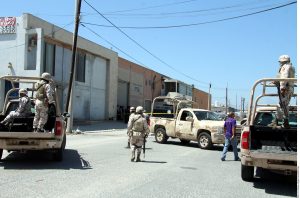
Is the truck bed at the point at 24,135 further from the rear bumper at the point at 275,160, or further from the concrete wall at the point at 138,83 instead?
the concrete wall at the point at 138,83

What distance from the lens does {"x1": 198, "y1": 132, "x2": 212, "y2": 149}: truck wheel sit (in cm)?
1827

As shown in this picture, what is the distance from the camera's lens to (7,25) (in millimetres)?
31844

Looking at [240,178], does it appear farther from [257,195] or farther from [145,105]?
[145,105]

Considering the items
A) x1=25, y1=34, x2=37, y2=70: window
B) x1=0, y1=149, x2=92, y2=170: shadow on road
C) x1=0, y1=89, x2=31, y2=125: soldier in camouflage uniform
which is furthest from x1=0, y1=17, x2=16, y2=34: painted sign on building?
x1=0, y1=89, x2=31, y2=125: soldier in camouflage uniform

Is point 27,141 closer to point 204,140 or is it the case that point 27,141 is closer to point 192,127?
point 204,140

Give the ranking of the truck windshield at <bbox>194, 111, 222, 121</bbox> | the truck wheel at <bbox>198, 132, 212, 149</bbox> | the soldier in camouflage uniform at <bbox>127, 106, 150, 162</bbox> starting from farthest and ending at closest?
the truck windshield at <bbox>194, 111, 222, 121</bbox>
the truck wheel at <bbox>198, 132, 212, 149</bbox>
the soldier in camouflage uniform at <bbox>127, 106, 150, 162</bbox>

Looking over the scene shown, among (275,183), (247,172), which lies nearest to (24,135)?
(247,172)

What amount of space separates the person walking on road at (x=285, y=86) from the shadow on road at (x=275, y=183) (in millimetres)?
1273

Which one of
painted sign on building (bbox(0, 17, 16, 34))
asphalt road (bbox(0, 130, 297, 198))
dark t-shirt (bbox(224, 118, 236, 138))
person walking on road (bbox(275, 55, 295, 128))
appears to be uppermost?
painted sign on building (bbox(0, 17, 16, 34))

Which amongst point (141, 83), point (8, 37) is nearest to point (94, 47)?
point (8, 37)

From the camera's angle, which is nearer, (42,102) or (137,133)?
(42,102)

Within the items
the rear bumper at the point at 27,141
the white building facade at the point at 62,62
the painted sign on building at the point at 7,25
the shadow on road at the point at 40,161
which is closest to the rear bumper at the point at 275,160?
the shadow on road at the point at 40,161

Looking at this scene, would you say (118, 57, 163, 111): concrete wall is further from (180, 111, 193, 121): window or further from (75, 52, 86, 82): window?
(180, 111, 193, 121): window

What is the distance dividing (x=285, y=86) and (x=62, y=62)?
Result: 91.3ft
